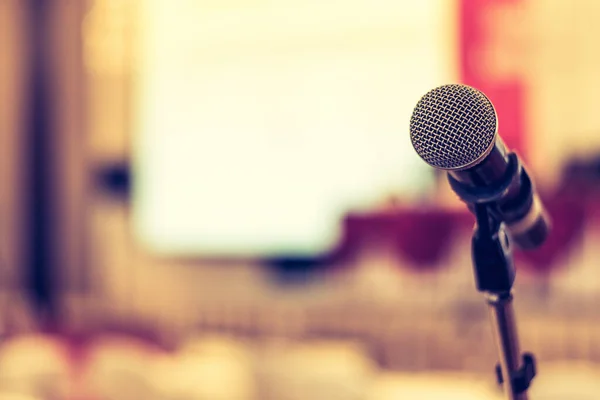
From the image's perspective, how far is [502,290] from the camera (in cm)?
68

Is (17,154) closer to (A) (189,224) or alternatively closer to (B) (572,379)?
(A) (189,224)

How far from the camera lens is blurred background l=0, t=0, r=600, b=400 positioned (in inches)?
117

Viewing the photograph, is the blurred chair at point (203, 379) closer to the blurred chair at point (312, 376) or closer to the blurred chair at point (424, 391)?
the blurred chair at point (312, 376)

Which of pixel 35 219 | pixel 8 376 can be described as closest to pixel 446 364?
pixel 8 376

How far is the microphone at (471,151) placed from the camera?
1.97 ft

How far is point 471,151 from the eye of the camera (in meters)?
0.60

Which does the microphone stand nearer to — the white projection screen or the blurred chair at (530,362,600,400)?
the blurred chair at (530,362,600,400)

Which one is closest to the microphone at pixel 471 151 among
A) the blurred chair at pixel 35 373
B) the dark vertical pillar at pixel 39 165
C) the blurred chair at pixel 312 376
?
the blurred chair at pixel 312 376

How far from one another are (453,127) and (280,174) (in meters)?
3.73

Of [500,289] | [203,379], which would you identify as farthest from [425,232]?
[500,289]

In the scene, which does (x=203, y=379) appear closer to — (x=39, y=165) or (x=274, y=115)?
(x=274, y=115)

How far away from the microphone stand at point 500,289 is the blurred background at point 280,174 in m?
1.89

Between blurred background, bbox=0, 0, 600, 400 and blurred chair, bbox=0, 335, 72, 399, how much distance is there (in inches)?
23.9

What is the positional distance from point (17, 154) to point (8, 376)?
3620 millimetres
